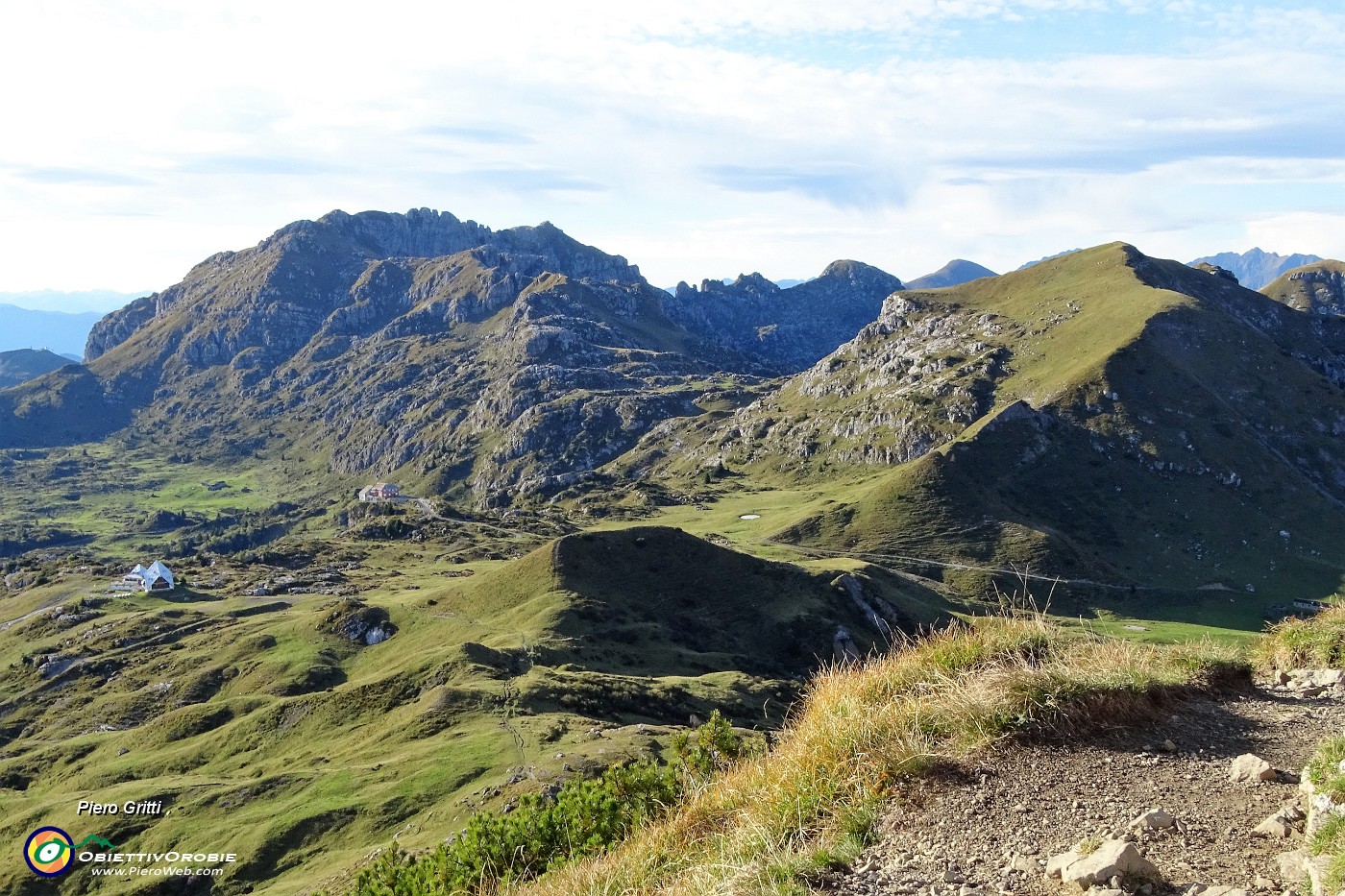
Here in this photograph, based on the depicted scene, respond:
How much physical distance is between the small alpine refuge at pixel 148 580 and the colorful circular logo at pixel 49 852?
94.6 meters

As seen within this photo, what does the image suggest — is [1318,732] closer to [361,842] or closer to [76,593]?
[361,842]

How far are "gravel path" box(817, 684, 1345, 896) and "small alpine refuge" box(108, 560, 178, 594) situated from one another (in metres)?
172

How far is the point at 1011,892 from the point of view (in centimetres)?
919

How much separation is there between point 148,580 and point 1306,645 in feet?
575

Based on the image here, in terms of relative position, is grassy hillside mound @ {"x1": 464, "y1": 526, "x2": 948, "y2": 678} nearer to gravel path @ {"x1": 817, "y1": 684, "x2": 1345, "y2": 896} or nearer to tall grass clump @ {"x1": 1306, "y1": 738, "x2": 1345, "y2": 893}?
gravel path @ {"x1": 817, "y1": 684, "x2": 1345, "y2": 896}

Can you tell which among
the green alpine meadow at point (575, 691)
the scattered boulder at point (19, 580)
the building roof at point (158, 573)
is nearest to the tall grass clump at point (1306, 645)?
the green alpine meadow at point (575, 691)

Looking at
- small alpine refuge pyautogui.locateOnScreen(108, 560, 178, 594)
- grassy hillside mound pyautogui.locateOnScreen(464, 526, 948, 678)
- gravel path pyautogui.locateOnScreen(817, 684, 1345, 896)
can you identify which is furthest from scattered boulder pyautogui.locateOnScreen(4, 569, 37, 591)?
gravel path pyautogui.locateOnScreen(817, 684, 1345, 896)

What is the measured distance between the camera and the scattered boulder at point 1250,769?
11.3 m

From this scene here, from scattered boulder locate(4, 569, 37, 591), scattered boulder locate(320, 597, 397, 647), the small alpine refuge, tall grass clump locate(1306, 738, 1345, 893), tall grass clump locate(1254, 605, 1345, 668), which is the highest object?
tall grass clump locate(1306, 738, 1345, 893)

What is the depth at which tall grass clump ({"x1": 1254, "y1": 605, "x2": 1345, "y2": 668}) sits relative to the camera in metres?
17.2

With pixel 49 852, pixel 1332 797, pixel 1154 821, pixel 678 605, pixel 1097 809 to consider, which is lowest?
pixel 49 852

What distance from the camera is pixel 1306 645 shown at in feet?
58.2

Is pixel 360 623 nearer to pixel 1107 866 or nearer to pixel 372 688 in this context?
pixel 372 688
